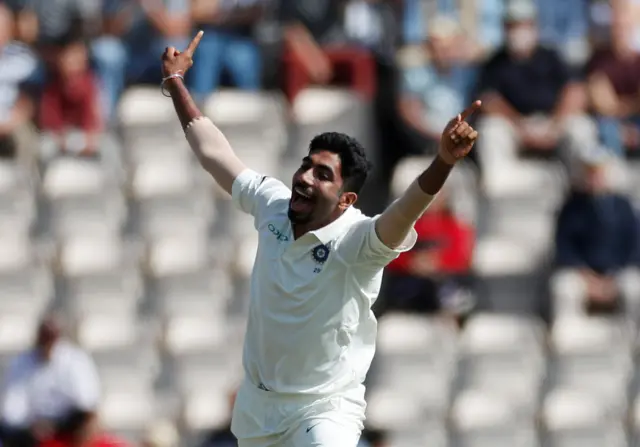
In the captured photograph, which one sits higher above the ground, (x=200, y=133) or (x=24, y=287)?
(x=24, y=287)

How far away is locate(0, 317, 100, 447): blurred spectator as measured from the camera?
879 centimetres

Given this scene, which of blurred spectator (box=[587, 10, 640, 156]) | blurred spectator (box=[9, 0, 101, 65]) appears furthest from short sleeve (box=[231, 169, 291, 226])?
blurred spectator (box=[587, 10, 640, 156])

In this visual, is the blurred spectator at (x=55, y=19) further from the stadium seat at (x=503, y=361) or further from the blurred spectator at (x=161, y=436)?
the stadium seat at (x=503, y=361)

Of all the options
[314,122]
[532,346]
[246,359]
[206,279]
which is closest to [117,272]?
[206,279]

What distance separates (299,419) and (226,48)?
607 centimetres

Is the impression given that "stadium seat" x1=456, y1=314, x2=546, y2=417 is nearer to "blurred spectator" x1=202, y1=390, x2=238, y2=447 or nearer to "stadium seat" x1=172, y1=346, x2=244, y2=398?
"stadium seat" x1=172, y1=346, x2=244, y2=398

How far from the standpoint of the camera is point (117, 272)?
1001 cm

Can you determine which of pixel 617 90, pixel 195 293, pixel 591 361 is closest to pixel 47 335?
pixel 195 293

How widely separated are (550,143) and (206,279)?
2661 mm

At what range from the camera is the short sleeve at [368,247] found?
4875mm

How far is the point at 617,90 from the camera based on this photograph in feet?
36.6

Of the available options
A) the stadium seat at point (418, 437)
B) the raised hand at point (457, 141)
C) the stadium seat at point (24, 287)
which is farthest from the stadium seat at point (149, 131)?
the raised hand at point (457, 141)

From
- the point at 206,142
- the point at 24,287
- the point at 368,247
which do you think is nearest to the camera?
the point at 368,247

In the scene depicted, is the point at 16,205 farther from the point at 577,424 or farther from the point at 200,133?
the point at 200,133
